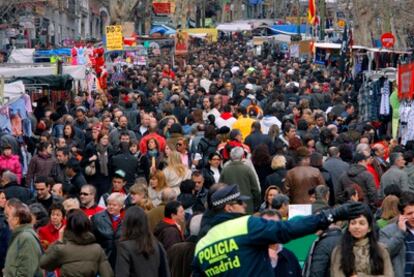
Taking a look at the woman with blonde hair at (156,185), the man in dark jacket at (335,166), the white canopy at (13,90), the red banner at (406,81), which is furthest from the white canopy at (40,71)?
the woman with blonde hair at (156,185)

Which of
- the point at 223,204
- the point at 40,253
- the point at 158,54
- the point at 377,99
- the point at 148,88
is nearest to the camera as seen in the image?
the point at 223,204

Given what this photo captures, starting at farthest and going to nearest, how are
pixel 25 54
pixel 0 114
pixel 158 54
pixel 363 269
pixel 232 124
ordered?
pixel 158 54, pixel 25 54, pixel 232 124, pixel 0 114, pixel 363 269

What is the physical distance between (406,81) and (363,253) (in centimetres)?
1291

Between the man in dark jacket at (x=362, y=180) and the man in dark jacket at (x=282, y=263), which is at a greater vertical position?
the man in dark jacket at (x=282, y=263)

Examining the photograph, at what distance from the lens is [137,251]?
925 cm

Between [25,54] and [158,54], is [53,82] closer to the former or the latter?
[25,54]

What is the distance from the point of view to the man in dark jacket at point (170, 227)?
35.4 ft

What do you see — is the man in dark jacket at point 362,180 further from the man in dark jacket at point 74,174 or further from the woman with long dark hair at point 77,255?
the woman with long dark hair at point 77,255

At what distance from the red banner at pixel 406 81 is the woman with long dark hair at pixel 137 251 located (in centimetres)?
1202

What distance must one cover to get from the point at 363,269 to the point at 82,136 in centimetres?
1148

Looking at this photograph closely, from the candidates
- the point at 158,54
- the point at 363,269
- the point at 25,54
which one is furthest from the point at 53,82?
the point at 158,54

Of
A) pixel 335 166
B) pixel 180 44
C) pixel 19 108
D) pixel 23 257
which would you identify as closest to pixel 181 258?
pixel 23 257

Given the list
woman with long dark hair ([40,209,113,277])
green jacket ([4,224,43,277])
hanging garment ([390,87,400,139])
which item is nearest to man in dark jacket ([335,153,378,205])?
green jacket ([4,224,43,277])

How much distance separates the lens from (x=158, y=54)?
53.2 metres
